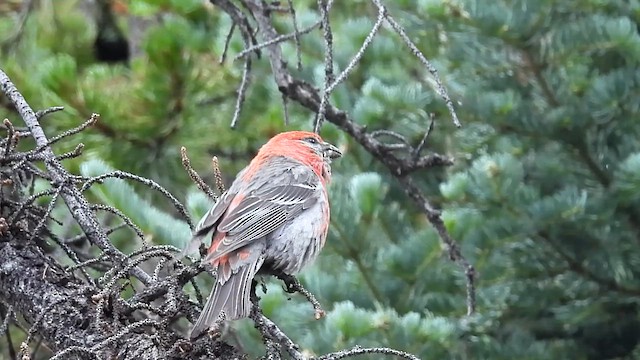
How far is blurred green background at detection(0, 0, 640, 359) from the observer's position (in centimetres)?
458

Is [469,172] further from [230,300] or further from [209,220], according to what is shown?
[230,300]

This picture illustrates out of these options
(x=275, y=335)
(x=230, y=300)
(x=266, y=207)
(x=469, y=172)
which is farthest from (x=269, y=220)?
(x=275, y=335)

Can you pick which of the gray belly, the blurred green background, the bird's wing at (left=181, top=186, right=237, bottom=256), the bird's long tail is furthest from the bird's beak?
the bird's long tail

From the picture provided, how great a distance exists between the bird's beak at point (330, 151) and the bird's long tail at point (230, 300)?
43.1 inches

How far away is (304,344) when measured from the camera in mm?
4402

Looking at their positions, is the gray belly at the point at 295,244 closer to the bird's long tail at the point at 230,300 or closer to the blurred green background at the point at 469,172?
the bird's long tail at the point at 230,300

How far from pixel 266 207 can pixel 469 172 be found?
1.13 meters

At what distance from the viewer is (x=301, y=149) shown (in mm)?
4574

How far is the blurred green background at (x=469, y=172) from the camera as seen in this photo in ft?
15.0

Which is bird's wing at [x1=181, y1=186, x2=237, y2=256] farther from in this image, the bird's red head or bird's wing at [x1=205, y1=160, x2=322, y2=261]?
the bird's red head

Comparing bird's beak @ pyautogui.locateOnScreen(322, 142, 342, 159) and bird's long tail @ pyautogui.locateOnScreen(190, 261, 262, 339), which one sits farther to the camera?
bird's beak @ pyautogui.locateOnScreen(322, 142, 342, 159)

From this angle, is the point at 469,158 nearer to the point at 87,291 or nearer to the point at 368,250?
the point at 368,250

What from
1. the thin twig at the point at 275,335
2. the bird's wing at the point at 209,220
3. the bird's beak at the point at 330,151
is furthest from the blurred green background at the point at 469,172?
the thin twig at the point at 275,335

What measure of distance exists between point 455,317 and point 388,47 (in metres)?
1.64
